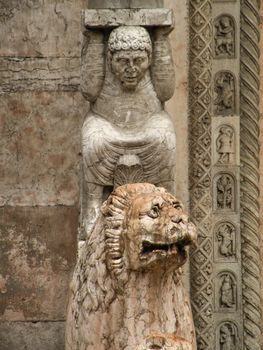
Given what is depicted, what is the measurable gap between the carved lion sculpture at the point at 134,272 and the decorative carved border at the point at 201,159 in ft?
10.3

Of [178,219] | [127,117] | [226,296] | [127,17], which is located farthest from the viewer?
[226,296]

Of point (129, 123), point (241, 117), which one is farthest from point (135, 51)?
point (241, 117)

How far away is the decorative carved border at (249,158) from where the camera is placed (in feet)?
66.1

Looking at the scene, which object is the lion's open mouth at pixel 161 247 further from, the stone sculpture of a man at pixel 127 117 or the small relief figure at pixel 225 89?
the small relief figure at pixel 225 89

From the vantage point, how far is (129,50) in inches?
732

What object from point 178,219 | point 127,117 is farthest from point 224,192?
point 178,219

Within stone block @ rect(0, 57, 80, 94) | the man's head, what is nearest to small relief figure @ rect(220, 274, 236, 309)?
stone block @ rect(0, 57, 80, 94)

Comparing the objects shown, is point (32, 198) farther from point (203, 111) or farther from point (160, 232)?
point (160, 232)

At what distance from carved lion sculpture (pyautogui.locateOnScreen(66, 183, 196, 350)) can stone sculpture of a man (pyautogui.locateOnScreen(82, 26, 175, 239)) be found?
75.3 inches

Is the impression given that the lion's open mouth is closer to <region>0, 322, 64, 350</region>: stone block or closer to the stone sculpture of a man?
the stone sculpture of a man

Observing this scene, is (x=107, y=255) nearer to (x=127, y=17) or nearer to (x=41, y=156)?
(x=127, y=17)

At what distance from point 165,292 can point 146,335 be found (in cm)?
30

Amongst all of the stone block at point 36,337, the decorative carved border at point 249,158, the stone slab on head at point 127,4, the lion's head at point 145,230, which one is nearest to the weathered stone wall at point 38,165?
the stone block at point 36,337

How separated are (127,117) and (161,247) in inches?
98.0
